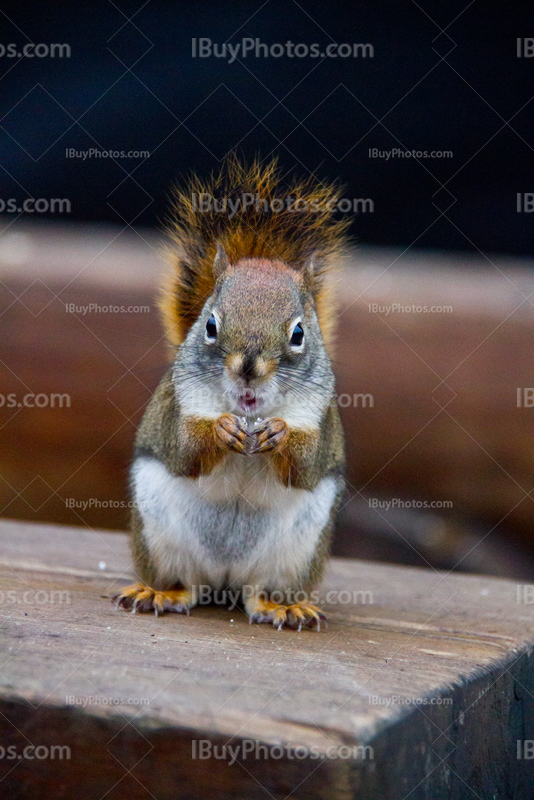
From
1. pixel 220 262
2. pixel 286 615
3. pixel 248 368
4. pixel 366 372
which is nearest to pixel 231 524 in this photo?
pixel 286 615

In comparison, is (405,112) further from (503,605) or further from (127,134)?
(503,605)

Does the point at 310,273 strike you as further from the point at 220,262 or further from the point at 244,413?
the point at 244,413

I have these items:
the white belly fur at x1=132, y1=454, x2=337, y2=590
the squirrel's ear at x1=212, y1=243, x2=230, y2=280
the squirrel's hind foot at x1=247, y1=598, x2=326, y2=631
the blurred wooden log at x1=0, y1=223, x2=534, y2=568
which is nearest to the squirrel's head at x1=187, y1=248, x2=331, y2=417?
the squirrel's ear at x1=212, y1=243, x2=230, y2=280

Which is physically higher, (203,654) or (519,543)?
(203,654)

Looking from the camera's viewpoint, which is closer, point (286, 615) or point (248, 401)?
point (248, 401)

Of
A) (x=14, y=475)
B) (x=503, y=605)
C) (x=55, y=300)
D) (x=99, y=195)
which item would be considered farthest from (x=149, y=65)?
(x=503, y=605)

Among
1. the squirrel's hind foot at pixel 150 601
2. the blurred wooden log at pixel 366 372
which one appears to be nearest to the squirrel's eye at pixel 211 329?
the squirrel's hind foot at pixel 150 601

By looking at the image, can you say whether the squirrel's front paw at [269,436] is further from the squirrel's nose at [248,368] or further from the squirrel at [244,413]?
the squirrel's nose at [248,368]
